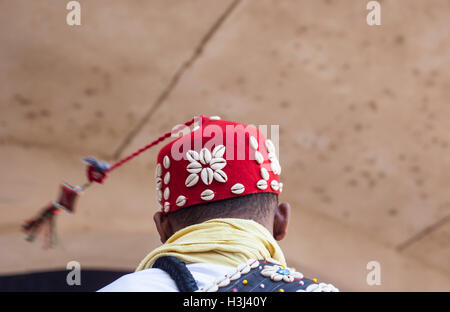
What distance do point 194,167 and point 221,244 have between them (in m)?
0.27

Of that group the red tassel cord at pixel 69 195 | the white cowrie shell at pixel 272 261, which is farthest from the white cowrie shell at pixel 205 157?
the red tassel cord at pixel 69 195

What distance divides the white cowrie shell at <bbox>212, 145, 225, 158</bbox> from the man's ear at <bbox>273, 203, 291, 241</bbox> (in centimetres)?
17

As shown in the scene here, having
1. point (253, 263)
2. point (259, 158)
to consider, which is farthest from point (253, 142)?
point (253, 263)

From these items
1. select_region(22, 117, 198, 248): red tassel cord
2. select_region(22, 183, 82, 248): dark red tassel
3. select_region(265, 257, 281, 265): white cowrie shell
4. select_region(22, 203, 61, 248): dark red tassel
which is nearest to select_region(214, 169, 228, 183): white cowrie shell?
select_region(265, 257, 281, 265): white cowrie shell

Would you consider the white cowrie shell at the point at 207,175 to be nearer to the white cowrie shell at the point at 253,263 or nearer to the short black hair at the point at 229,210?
the short black hair at the point at 229,210

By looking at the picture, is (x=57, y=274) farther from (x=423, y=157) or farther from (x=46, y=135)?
(x=423, y=157)

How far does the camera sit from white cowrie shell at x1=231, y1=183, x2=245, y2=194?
119 centimetres

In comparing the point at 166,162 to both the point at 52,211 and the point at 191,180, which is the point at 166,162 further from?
the point at 52,211

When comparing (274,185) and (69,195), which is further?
(69,195)

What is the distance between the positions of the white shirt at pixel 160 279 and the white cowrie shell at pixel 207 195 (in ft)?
0.70

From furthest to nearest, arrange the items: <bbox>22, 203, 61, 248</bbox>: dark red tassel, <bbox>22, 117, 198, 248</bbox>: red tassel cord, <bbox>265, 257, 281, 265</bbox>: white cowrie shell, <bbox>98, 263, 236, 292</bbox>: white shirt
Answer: <bbox>22, 203, 61, 248</bbox>: dark red tassel
<bbox>22, 117, 198, 248</bbox>: red tassel cord
<bbox>265, 257, 281, 265</bbox>: white cowrie shell
<bbox>98, 263, 236, 292</bbox>: white shirt

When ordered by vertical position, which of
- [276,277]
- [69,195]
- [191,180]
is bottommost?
[276,277]

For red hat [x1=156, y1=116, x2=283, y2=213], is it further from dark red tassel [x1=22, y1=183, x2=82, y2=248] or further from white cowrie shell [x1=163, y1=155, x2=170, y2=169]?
dark red tassel [x1=22, y1=183, x2=82, y2=248]

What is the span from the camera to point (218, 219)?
1.10 m
